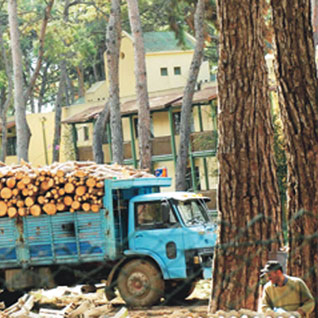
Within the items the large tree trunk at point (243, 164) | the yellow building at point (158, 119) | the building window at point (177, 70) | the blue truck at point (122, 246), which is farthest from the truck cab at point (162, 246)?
the building window at point (177, 70)

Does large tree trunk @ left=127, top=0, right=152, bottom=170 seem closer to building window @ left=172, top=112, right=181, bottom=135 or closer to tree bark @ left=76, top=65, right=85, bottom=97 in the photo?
building window @ left=172, top=112, right=181, bottom=135

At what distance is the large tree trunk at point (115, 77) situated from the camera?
34.4 metres

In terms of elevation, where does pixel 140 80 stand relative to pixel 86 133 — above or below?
above

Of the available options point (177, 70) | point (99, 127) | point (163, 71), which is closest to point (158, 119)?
point (99, 127)

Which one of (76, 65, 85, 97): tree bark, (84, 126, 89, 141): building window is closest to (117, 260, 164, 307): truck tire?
(84, 126, 89, 141): building window

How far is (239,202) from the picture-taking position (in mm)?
11094

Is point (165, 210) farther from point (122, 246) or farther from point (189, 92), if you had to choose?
point (189, 92)

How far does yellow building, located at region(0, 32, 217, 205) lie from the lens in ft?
135

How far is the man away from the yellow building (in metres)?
28.1

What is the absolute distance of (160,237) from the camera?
17969mm

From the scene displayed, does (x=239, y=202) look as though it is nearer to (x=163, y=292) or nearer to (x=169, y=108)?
(x=163, y=292)

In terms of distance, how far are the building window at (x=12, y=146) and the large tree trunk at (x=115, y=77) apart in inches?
995

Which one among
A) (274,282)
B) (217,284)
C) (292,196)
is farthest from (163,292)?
(274,282)

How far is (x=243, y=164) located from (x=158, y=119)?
34051 mm
